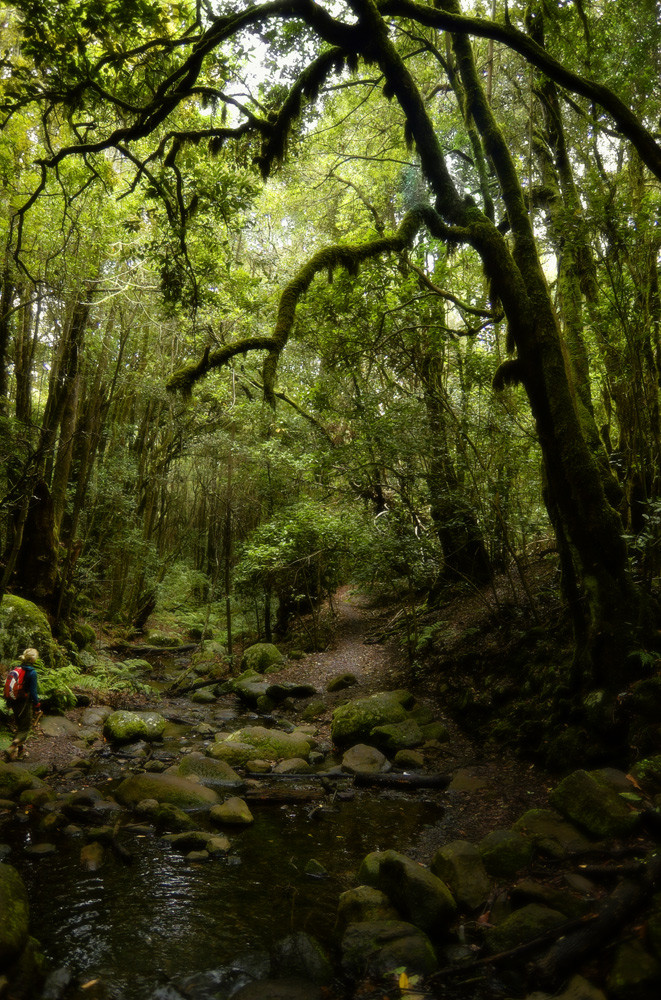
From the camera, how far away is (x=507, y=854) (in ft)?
14.1

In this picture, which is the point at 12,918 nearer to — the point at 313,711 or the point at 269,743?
the point at 269,743

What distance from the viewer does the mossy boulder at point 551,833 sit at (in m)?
4.18

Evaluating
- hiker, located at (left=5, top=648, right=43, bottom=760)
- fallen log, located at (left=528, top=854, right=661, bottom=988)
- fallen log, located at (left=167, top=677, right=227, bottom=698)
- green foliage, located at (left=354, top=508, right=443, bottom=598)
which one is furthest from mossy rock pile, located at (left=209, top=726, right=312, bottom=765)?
fallen log, located at (left=528, top=854, right=661, bottom=988)

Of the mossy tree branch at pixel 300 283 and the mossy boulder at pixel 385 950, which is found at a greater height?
the mossy tree branch at pixel 300 283

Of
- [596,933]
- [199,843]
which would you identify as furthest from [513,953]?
[199,843]

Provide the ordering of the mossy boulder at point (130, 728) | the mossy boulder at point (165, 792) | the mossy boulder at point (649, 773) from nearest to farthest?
the mossy boulder at point (649, 773)
the mossy boulder at point (165, 792)
the mossy boulder at point (130, 728)

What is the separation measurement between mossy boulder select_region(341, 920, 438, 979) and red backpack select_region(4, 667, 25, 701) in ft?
19.1

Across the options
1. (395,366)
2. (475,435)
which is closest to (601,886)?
(475,435)

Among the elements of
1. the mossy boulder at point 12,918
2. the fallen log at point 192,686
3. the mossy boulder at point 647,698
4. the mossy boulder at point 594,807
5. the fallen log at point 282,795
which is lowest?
the fallen log at point 192,686

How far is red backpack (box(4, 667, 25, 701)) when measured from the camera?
25.0 ft

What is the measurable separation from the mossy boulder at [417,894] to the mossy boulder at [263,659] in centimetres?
908

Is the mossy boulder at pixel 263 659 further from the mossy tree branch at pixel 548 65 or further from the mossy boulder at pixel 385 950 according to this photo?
the mossy tree branch at pixel 548 65

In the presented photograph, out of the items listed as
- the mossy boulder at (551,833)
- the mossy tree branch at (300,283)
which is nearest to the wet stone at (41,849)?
the mossy boulder at (551,833)

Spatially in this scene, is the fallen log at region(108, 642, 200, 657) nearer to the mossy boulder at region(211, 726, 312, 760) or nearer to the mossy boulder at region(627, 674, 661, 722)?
the mossy boulder at region(211, 726, 312, 760)
